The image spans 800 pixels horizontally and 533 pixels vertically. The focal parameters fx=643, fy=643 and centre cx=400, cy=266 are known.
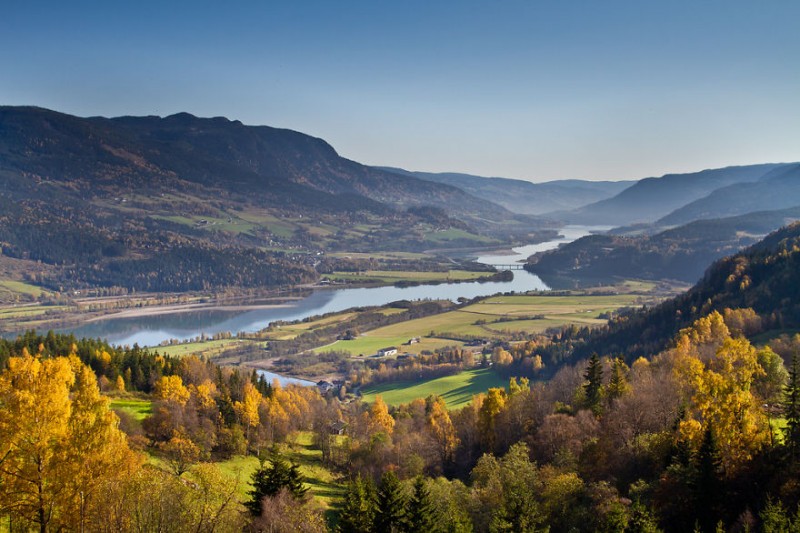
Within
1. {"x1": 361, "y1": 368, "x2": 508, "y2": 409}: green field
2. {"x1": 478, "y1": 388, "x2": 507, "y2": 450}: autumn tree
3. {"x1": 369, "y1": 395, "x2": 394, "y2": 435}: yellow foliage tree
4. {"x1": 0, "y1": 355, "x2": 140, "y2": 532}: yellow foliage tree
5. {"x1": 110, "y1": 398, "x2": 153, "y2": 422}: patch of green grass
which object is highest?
{"x1": 0, "y1": 355, "x2": 140, "y2": 532}: yellow foliage tree

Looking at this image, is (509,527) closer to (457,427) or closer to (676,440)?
(676,440)

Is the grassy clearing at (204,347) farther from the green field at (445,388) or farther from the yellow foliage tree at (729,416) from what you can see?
the yellow foliage tree at (729,416)

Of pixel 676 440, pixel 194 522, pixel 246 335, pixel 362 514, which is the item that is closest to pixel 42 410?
pixel 194 522

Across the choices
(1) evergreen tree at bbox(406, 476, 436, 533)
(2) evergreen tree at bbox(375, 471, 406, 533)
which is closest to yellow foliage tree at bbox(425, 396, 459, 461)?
(1) evergreen tree at bbox(406, 476, 436, 533)

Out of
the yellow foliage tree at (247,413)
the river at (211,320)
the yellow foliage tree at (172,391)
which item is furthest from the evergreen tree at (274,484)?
the river at (211,320)

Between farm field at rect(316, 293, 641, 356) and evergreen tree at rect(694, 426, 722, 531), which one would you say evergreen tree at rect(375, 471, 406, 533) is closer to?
evergreen tree at rect(694, 426, 722, 531)
